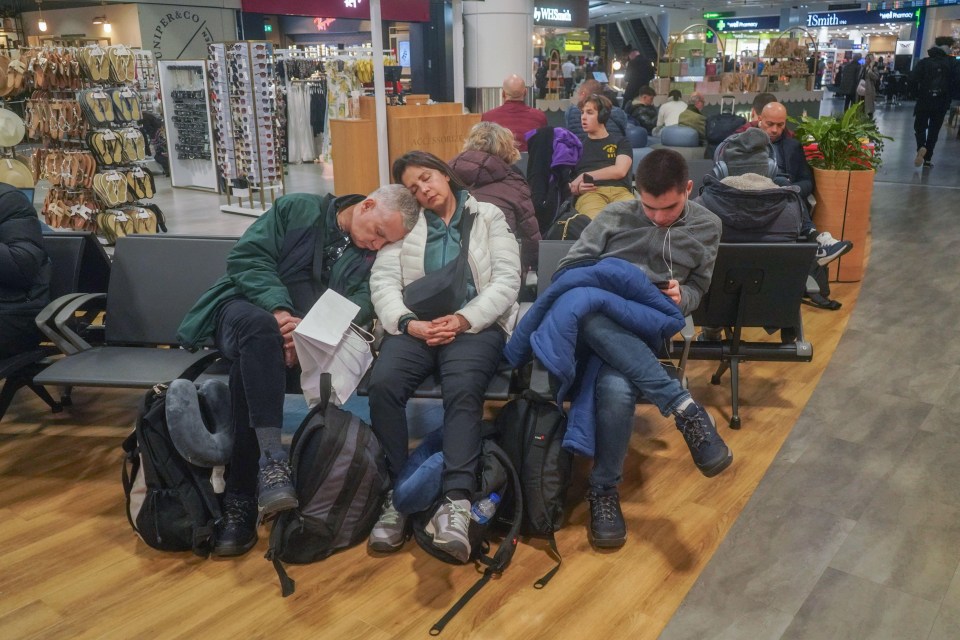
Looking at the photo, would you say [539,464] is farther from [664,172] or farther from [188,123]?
[188,123]

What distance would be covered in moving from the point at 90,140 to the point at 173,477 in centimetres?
568

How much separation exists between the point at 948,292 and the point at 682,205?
370 centimetres

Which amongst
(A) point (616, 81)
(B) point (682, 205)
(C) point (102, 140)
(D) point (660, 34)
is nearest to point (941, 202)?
(B) point (682, 205)

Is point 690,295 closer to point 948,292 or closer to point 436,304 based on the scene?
point 436,304

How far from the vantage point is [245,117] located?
9086 mm

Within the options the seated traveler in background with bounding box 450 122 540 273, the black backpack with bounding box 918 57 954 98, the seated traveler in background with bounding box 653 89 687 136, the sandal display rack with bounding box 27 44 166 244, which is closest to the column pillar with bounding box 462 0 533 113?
the seated traveler in background with bounding box 653 89 687 136

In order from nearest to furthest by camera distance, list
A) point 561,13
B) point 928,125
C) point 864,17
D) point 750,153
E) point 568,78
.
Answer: point 750,153
point 928,125
point 561,13
point 568,78
point 864,17

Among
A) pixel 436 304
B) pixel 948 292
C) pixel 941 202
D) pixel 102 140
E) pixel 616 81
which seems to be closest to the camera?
pixel 436 304

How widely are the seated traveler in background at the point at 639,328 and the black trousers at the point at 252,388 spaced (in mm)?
882

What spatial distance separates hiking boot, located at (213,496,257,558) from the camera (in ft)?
9.12

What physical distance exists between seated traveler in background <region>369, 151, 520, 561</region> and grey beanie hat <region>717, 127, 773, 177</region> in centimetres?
230

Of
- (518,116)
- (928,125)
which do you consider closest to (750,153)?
(518,116)

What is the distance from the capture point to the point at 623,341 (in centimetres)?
284

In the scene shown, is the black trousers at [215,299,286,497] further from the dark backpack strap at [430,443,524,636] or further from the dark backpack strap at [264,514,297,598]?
the dark backpack strap at [430,443,524,636]
